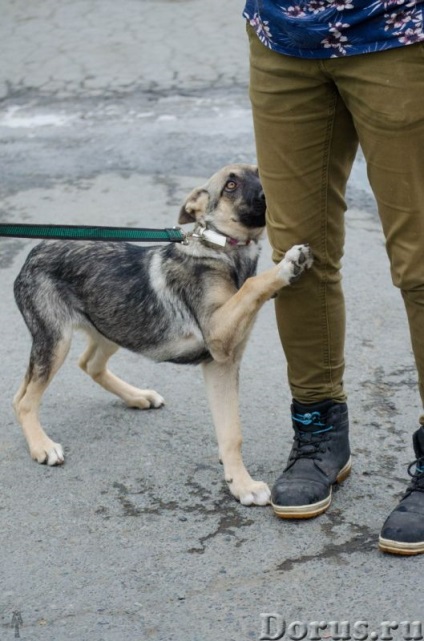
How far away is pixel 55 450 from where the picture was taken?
13.2 ft

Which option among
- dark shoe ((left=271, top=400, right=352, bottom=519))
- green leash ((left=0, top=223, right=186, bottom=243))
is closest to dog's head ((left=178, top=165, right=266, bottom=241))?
green leash ((left=0, top=223, right=186, bottom=243))

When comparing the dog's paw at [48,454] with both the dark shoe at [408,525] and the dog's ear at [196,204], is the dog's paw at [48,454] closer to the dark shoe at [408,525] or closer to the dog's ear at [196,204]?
the dog's ear at [196,204]

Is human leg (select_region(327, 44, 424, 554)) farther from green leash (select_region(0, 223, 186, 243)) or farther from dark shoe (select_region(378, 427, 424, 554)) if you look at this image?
green leash (select_region(0, 223, 186, 243))

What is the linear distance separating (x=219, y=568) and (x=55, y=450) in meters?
1.06

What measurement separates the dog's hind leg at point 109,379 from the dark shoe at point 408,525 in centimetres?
143

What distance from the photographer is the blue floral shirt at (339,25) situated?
284 centimetres

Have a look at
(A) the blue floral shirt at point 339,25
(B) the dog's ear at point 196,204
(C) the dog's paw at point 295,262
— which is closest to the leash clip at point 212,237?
(B) the dog's ear at point 196,204

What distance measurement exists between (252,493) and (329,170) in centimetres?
117

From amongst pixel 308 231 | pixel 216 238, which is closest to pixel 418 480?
pixel 308 231

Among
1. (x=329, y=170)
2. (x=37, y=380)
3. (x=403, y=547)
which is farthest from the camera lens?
(x=37, y=380)

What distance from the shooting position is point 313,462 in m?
3.57

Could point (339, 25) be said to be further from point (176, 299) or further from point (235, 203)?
point (176, 299)

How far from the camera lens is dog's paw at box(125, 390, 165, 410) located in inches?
173

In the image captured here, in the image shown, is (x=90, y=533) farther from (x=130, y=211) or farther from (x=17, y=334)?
(x=130, y=211)
